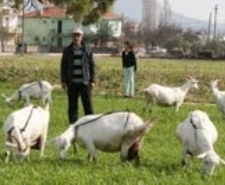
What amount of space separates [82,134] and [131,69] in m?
14.1

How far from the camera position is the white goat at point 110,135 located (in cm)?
1012

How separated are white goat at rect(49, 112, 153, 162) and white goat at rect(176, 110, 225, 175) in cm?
53

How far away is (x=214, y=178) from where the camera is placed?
9.14m

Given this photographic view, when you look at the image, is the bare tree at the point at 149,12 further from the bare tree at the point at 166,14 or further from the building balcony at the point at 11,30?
the building balcony at the point at 11,30

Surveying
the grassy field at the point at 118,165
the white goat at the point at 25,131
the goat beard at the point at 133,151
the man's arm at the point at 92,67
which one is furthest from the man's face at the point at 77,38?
the goat beard at the point at 133,151

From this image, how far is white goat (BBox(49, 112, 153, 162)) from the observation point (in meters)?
10.1

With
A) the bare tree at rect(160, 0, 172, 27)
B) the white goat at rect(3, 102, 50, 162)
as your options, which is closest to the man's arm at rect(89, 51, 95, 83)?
the white goat at rect(3, 102, 50, 162)

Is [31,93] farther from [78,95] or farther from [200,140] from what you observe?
[200,140]

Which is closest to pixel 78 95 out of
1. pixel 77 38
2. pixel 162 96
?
pixel 77 38

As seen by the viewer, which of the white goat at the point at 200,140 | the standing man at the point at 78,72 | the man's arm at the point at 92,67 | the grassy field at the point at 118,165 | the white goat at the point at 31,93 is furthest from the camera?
the white goat at the point at 31,93

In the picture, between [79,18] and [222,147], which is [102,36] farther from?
[222,147]

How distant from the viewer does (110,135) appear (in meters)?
10.2

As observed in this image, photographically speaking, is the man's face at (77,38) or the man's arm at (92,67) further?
the man's arm at (92,67)

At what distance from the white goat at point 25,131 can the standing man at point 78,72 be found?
213cm
